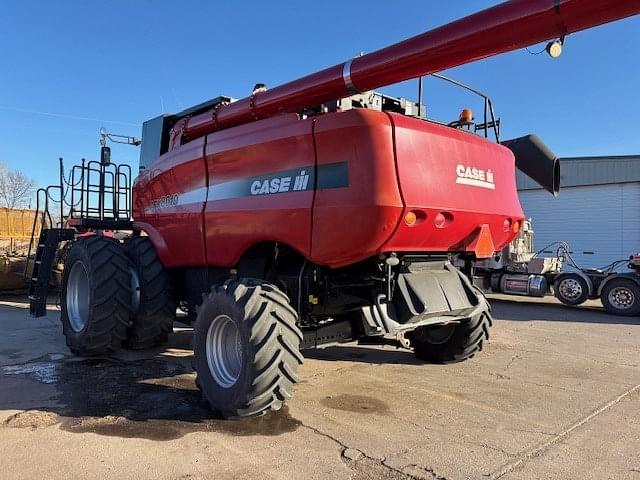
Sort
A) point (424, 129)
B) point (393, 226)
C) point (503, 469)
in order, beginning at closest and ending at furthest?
point (503, 469) < point (393, 226) < point (424, 129)

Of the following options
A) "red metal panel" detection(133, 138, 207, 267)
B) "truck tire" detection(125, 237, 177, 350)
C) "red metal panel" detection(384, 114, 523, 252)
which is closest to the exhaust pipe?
"red metal panel" detection(384, 114, 523, 252)

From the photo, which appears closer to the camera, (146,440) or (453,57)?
(453,57)

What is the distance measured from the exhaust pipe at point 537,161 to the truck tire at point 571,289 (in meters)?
8.44

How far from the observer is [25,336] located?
7844 millimetres

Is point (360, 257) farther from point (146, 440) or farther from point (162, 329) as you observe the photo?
point (162, 329)

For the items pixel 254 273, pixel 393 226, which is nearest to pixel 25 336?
pixel 254 273

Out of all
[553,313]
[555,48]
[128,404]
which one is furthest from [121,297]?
[553,313]

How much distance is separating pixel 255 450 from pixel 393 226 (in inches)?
73.2

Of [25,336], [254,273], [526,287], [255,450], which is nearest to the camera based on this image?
[255,450]

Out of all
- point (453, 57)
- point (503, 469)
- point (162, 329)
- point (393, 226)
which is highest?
point (453, 57)

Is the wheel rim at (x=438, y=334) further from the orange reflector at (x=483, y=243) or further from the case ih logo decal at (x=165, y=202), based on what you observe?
the case ih logo decal at (x=165, y=202)

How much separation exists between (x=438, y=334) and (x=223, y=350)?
264 centimetres

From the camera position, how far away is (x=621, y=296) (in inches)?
484

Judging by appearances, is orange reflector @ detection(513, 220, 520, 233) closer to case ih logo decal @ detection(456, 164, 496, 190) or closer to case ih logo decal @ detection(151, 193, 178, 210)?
case ih logo decal @ detection(456, 164, 496, 190)
